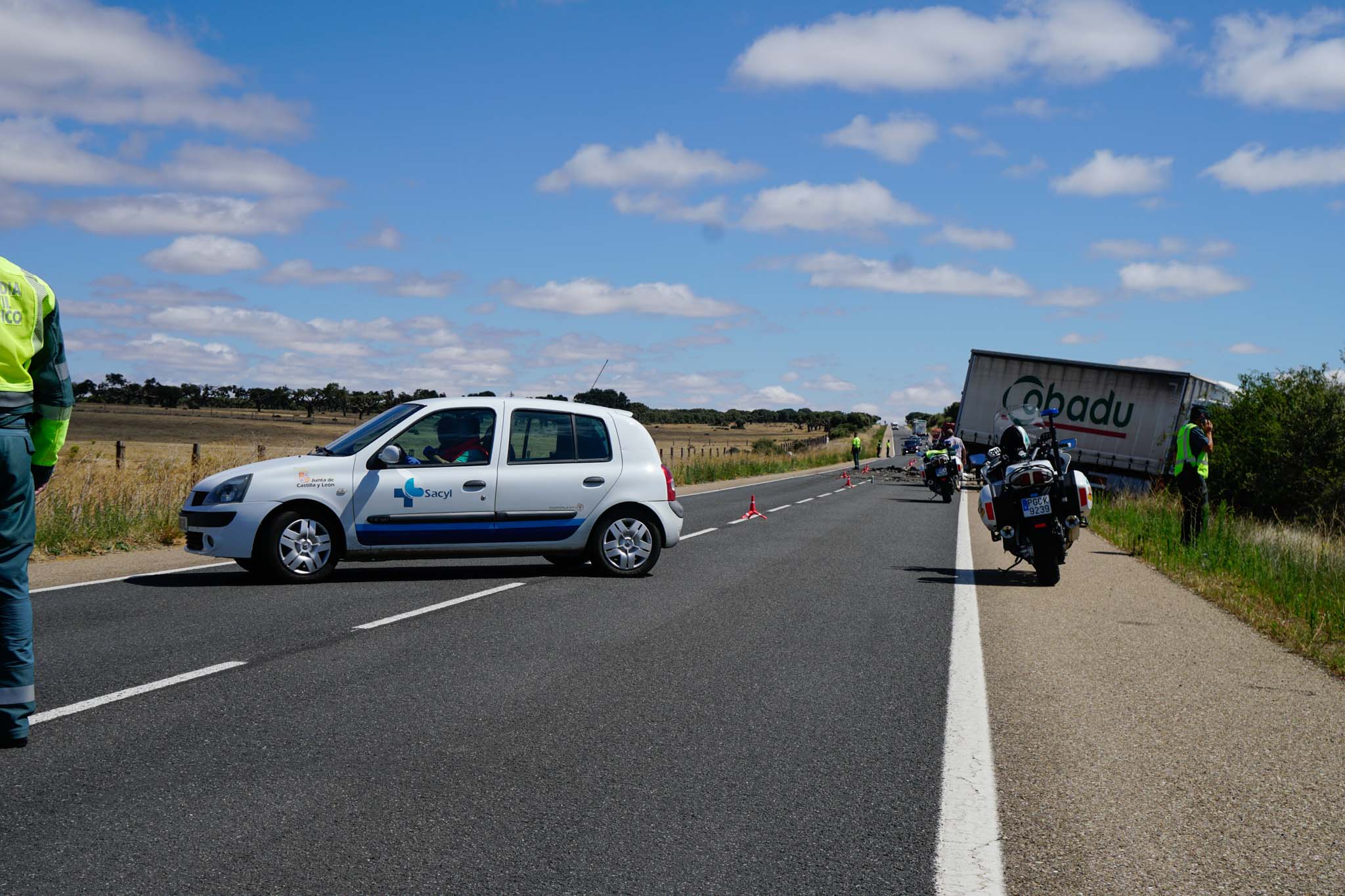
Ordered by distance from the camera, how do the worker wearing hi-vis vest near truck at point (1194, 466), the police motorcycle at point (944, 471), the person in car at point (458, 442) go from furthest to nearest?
the police motorcycle at point (944, 471) → the worker wearing hi-vis vest near truck at point (1194, 466) → the person in car at point (458, 442)

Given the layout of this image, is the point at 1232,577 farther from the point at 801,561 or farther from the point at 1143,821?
the point at 1143,821

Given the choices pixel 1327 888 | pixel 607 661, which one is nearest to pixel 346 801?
pixel 607 661

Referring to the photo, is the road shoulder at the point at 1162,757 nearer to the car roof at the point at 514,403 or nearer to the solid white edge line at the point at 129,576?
the car roof at the point at 514,403

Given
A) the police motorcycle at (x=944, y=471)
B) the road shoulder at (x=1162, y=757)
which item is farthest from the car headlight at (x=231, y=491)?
the police motorcycle at (x=944, y=471)

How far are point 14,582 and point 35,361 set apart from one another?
0.97m

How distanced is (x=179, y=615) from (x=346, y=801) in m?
4.81

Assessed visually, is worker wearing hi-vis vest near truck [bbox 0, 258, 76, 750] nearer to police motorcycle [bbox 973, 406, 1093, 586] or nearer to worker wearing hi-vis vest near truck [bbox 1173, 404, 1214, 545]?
police motorcycle [bbox 973, 406, 1093, 586]

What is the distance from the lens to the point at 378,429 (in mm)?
10750

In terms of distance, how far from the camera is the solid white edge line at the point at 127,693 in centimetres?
541

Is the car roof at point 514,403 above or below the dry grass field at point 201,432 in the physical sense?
above

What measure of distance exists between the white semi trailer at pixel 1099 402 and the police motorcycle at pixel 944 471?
1927 mm

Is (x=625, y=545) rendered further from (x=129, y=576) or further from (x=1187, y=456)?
(x=1187, y=456)

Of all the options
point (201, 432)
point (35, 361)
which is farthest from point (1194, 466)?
point (201, 432)

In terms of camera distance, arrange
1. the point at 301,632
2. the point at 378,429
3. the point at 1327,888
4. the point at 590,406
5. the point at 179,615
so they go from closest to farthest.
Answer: the point at 1327,888, the point at 301,632, the point at 179,615, the point at 378,429, the point at 590,406
